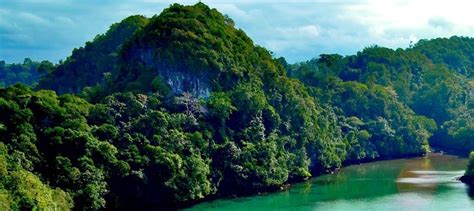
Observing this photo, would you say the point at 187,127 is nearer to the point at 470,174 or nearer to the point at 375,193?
the point at 375,193

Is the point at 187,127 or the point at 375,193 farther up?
the point at 187,127

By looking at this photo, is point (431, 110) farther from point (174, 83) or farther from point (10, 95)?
point (10, 95)

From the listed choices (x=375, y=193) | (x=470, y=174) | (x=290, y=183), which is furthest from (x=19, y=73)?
(x=470, y=174)

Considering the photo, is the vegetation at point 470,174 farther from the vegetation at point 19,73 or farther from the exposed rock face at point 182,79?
the vegetation at point 19,73

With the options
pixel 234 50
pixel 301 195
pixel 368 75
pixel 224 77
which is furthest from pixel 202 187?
pixel 368 75

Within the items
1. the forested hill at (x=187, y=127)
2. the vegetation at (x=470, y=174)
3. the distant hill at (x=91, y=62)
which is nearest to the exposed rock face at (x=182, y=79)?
the forested hill at (x=187, y=127)

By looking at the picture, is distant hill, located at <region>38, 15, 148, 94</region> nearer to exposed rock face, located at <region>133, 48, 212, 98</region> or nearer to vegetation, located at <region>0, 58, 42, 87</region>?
exposed rock face, located at <region>133, 48, 212, 98</region>
